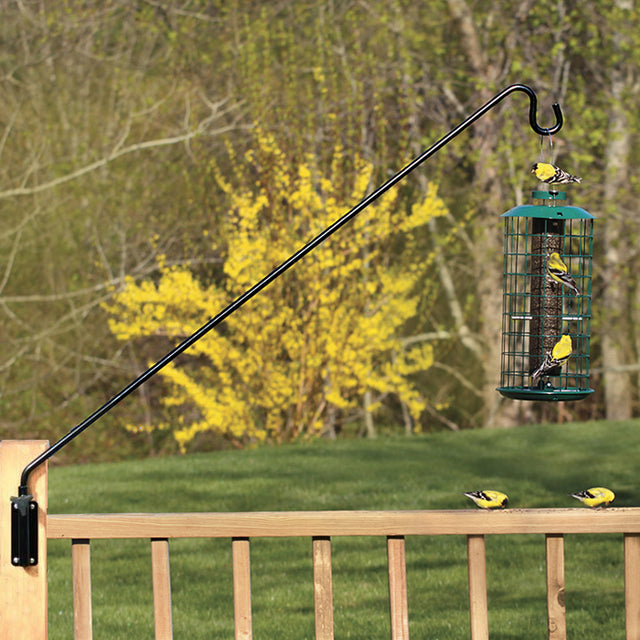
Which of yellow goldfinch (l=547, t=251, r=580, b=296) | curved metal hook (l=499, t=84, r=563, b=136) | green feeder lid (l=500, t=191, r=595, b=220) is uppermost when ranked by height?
curved metal hook (l=499, t=84, r=563, b=136)

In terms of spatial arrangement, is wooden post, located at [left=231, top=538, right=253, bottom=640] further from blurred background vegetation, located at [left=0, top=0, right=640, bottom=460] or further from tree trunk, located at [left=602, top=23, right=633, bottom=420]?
tree trunk, located at [left=602, top=23, right=633, bottom=420]

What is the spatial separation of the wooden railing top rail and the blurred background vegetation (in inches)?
325

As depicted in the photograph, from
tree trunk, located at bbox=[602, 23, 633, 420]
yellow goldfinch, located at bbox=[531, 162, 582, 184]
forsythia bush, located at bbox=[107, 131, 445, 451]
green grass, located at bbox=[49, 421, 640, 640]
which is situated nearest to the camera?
yellow goldfinch, located at bbox=[531, 162, 582, 184]

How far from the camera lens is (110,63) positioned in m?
12.8

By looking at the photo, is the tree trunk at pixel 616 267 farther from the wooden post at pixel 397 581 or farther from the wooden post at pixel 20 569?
the wooden post at pixel 20 569

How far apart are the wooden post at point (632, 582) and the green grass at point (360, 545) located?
6.79 ft

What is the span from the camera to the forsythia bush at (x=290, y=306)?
34.1 feet

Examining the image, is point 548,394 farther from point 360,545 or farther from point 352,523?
point 360,545

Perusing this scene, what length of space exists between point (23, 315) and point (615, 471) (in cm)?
662

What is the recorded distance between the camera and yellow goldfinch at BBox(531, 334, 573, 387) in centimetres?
334

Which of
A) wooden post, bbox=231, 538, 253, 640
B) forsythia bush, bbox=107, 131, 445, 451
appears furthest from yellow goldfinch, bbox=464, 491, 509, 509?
forsythia bush, bbox=107, 131, 445, 451

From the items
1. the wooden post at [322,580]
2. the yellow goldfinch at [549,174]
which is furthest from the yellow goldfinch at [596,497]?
the yellow goldfinch at [549,174]

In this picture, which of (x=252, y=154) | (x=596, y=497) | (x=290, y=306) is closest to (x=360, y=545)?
(x=596, y=497)

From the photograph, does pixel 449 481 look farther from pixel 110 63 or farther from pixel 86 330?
pixel 110 63
